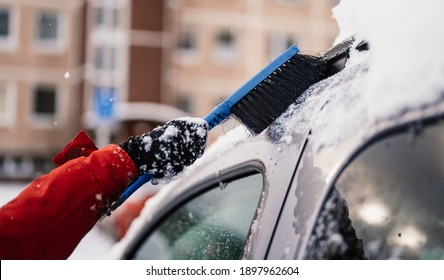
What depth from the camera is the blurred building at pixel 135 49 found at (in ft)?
76.4

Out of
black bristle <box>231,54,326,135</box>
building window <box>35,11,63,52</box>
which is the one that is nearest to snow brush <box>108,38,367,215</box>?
black bristle <box>231,54,326,135</box>

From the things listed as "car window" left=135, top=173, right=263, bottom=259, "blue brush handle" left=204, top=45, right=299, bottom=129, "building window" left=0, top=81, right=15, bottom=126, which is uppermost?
"blue brush handle" left=204, top=45, right=299, bottom=129

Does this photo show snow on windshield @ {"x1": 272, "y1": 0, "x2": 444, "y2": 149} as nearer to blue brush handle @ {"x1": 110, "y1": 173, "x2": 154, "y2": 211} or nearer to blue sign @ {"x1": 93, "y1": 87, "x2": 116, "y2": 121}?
blue brush handle @ {"x1": 110, "y1": 173, "x2": 154, "y2": 211}

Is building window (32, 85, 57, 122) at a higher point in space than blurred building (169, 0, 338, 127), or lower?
lower

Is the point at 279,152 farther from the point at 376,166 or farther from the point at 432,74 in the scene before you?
the point at 432,74

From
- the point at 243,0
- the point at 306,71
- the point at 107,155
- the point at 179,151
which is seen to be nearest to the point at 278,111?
the point at 306,71

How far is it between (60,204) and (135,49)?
75.2 ft

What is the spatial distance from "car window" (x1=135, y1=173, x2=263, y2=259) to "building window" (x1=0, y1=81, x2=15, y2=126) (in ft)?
75.0

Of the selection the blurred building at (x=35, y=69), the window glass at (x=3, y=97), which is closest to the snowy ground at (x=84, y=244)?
the blurred building at (x=35, y=69)

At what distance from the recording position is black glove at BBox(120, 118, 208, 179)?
1.51 m

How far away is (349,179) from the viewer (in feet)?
3.99

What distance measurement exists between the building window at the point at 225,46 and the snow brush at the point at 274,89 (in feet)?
73.0

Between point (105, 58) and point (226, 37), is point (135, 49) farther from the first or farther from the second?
point (226, 37)
